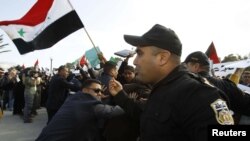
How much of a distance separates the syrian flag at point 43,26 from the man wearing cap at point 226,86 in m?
2.44

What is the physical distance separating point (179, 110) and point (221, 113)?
0.23 m

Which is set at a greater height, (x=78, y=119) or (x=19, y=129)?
(x=78, y=119)

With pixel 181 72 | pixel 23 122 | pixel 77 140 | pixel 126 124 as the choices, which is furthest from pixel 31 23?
pixel 23 122

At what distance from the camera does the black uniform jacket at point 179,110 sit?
1892mm

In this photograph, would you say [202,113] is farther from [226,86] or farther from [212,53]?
[212,53]

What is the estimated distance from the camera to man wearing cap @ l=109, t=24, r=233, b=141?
1.90m

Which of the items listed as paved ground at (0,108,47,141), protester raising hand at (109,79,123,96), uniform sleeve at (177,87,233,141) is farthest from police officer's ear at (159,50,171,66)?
paved ground at (0,108,47,141)

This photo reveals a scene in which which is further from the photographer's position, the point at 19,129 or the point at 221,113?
the point at 19,129

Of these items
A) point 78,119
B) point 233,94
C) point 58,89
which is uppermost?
point 233,94

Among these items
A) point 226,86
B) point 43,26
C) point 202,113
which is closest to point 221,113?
point 202,113

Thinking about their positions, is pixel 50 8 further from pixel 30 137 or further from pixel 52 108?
pixel 30 137

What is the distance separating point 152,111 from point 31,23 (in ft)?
15.5

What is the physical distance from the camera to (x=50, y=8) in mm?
6461

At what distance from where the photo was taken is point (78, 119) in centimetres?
452
